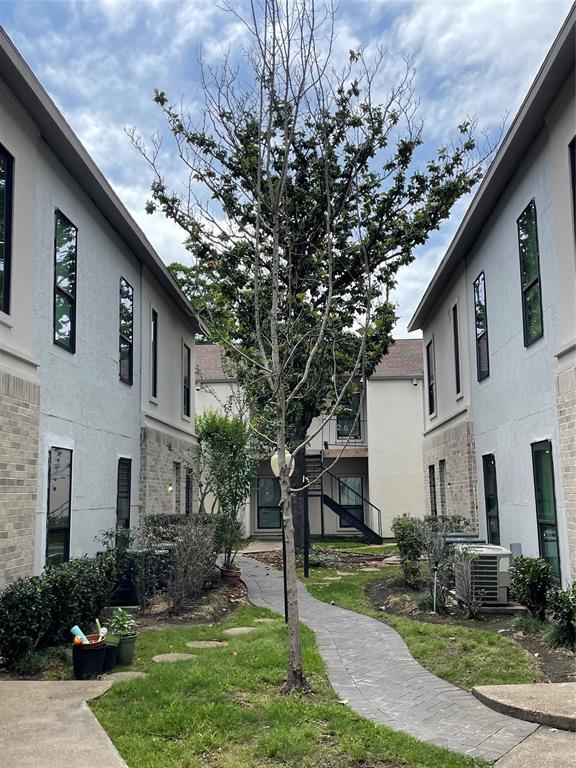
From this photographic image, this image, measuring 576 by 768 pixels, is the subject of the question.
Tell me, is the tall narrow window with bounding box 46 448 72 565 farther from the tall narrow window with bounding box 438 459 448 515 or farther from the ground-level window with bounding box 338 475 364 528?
the ground-level window with bounding box 338 475 364 528

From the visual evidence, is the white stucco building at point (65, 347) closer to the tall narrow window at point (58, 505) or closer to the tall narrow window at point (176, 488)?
the tall narrow window at point (58, 505)

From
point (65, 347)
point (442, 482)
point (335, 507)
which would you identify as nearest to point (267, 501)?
point (335, 507)

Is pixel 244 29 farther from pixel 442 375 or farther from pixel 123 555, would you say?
pixel 442 375

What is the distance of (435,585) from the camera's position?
10.1 m

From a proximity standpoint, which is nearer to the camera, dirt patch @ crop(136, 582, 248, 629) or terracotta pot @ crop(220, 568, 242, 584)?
dirt patch @ crop(136, 582, 248, 629)

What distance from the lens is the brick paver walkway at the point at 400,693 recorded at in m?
5.14

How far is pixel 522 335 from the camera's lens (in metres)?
10.6

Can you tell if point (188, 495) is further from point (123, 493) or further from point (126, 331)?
point (126, 331)

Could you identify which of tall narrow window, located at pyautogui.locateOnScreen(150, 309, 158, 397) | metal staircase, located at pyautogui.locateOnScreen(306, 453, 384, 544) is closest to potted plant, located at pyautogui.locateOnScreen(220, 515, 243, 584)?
tall narrow window, located at pyautogui.locateOnScreen(150, 309, 158, 397)

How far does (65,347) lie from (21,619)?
410 centimetres

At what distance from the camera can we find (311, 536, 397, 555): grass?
21.3 m

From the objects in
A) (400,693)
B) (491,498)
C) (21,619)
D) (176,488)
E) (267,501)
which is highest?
(176,488)

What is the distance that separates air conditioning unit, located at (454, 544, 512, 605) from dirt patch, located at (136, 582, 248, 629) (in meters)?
3.47

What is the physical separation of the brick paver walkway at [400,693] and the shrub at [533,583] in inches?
62.8
